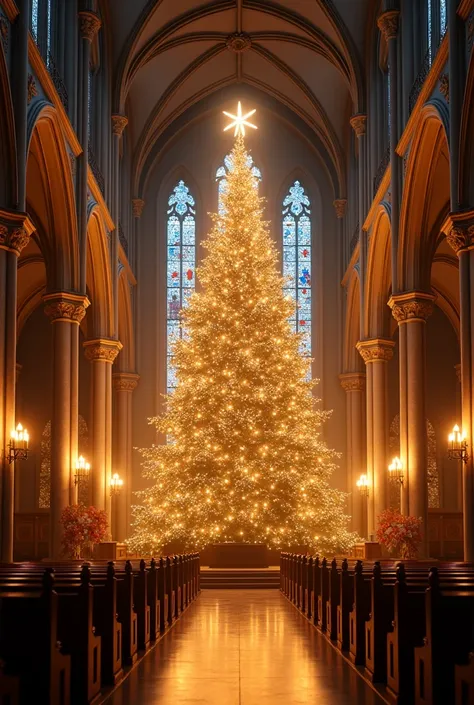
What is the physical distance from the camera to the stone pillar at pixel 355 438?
3403cm

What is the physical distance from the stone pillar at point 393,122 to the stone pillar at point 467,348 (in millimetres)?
6016

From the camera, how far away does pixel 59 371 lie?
22.8m

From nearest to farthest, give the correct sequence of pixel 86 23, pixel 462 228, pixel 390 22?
pixel 462 228, pixel 86 23, pixel 390 22

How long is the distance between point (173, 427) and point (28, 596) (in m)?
21.3

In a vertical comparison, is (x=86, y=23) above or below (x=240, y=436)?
above

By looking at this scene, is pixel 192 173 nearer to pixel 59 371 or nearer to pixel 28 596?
pixel 59 371

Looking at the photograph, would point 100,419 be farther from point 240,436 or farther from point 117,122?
point 117,122

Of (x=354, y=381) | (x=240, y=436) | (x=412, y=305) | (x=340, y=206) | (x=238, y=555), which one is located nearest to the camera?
(x=412, y=305)

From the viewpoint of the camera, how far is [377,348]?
2888 centimetres

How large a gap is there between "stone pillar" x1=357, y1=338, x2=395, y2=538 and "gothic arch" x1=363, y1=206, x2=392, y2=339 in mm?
404

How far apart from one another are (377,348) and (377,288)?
1.70 metres

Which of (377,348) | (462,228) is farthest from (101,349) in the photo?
(462,228)

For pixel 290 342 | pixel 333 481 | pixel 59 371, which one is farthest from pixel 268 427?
pixel 333 481

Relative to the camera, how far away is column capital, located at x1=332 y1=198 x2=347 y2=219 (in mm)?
36875
